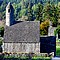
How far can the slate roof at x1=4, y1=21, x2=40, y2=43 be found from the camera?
55.9 m

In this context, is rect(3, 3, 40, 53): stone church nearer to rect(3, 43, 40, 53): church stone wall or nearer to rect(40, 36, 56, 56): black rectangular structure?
rect(3, 43, 40, 53): church stone wall

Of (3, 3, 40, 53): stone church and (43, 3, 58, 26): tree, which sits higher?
(43, 3, 58, 26): tree

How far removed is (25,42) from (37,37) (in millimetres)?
2019

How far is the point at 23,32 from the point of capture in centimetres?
5688

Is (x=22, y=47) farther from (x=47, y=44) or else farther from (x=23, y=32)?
(x=47, y=44)

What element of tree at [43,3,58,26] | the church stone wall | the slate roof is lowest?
the church stone wall

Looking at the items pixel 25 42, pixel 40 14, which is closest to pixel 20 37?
pixel 25 42

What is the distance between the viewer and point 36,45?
5544 centimetres

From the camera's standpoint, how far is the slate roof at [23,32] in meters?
55.9

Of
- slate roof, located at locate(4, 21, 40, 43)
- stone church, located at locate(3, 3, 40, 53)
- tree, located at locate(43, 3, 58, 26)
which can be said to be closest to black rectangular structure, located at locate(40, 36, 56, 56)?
stone church, located at locate(3, 3, 40, 53)

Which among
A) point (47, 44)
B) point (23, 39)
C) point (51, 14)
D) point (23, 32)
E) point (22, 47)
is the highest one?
point (51, 14)

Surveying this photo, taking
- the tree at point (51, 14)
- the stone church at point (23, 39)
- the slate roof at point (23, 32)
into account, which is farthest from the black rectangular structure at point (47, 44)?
the tree at point (51, 14)

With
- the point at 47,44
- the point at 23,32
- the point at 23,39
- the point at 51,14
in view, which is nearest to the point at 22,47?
the point at 23,39

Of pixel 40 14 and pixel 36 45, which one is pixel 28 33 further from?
pixel 40 14
